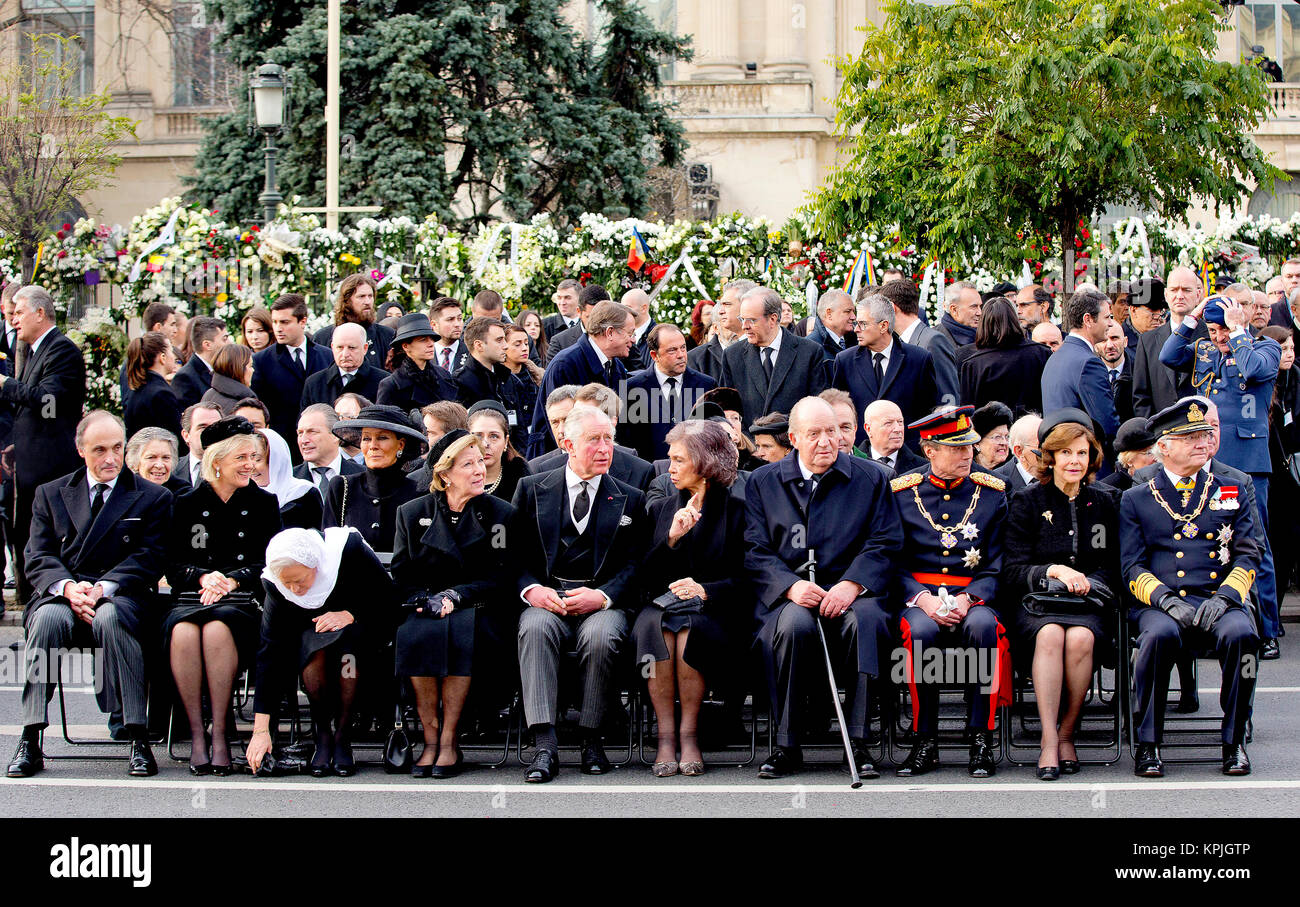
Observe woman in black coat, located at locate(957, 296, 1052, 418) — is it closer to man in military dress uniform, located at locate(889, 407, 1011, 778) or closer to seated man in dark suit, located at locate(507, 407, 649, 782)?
man in military dress uniform, located at locate(889, 407, 1011, 778)

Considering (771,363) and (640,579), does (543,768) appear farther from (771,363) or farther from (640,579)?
(771,363)

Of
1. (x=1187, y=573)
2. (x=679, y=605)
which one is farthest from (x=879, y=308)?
(x=679, y=605)

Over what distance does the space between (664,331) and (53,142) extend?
22393 mm

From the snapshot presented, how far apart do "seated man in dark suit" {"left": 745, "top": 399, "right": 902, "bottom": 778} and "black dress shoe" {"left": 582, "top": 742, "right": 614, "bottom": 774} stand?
2.49ft

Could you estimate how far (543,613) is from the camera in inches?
337

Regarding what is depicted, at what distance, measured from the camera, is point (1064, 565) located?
858cm

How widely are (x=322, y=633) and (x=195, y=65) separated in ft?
111

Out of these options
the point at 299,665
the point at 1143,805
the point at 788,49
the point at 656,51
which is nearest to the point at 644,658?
the point at 299,665

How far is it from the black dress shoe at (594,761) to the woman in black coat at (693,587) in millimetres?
257

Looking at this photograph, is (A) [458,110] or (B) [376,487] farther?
(A) [458,110]

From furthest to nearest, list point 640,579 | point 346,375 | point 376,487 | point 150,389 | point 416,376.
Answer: point 150,389 → point 346,375 → point 416,376 → point 376,487 → point 640,579

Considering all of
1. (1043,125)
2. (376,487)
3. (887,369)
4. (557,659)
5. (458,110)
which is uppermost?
(458,110)

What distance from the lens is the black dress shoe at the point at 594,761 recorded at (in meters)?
8.37

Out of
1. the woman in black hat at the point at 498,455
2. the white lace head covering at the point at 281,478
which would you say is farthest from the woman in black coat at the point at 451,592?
the white lace head covering at the point at 281,478
